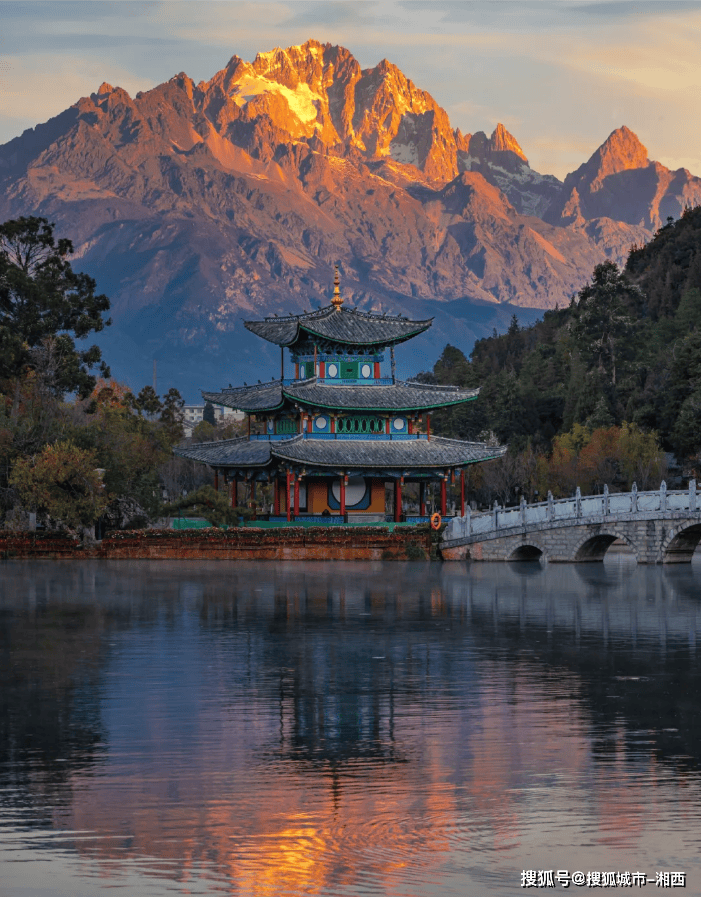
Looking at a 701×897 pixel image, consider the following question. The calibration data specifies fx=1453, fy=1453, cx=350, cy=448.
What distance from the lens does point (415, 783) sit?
54.4 feet

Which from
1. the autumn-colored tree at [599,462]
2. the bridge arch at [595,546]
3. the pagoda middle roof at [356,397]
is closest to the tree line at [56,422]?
the pagoda middle roof at [356,397]

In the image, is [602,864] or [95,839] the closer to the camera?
[602,864]

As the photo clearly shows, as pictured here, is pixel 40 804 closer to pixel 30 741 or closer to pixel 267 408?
pixel 30 741

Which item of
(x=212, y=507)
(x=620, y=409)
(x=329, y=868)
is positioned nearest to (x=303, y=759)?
(x=329, y=868)

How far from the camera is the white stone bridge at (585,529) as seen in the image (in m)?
56.3

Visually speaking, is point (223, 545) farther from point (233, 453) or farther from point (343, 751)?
point (343, 751)

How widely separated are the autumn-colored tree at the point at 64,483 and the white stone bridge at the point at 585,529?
15611mm

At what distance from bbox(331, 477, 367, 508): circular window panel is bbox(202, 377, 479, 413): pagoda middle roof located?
4.05m

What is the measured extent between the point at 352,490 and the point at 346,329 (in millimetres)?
8163

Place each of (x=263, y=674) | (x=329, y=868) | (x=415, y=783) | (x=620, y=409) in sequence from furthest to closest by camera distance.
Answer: (x=620, y=409)
(x=263, y=674)
(x=415, y=783)
(x=329, y=868)

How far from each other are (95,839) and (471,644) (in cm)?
1738

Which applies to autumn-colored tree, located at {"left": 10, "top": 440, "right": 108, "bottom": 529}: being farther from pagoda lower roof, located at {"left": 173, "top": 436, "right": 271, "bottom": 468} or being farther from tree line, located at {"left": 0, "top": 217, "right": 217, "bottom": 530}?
pagoda lower roof, located at {"left": 173, "top": 436, "right": 271, "bottom": 468}

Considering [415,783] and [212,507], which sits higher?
[212,507]

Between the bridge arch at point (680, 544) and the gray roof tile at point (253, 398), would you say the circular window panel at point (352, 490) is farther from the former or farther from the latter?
the bridge arch at point (680, 544)
